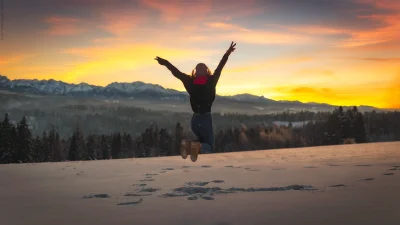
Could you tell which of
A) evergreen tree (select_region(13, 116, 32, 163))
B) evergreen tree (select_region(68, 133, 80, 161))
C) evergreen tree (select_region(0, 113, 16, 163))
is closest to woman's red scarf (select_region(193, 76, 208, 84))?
evergreen tree (select_region(0, 113, 16, 163))

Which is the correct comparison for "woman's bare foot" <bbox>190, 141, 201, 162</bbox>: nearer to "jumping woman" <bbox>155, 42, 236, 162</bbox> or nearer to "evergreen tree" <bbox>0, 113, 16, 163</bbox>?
"jumping woman" <bbox>155, 42, 236, 162</bbox>

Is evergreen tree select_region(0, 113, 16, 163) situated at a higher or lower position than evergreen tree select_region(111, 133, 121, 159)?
higher

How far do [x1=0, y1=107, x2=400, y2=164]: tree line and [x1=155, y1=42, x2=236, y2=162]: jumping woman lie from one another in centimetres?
6045

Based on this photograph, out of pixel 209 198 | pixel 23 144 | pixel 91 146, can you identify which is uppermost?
pixel 209 198

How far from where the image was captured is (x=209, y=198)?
25.0 ft

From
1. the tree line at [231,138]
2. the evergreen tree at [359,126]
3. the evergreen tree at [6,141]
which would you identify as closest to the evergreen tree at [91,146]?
the tree line at [231,138]

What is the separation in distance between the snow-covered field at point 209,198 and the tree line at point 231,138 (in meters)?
59.2

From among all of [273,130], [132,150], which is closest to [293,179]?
[132,150]

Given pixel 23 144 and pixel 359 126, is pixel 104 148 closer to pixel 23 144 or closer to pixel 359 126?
pixel 23 144

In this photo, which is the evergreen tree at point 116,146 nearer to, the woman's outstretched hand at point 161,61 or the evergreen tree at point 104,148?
the evergreen tree at point 104,148

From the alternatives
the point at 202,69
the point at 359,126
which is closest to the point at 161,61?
→ the point at 202,69

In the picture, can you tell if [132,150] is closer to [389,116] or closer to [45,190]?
[389,116]

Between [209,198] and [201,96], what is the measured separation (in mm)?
2628

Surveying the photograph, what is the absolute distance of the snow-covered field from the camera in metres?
6.02
